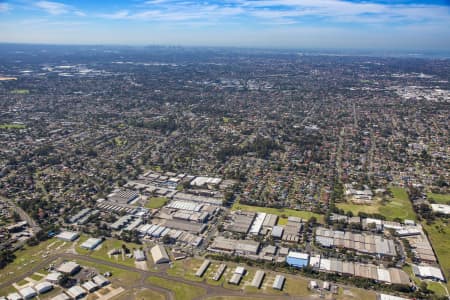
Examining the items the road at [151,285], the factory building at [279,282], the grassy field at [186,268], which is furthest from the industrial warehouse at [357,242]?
the grassy field at [186,268]

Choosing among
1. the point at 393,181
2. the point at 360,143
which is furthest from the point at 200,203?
the point at 360,143

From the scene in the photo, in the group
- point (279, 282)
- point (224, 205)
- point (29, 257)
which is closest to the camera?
point (279, 282)

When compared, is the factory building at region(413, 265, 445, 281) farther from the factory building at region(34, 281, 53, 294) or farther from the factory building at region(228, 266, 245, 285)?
the factory building at region(34, 281, 53, 294)

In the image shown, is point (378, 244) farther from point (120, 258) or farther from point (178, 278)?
point (120, 258)

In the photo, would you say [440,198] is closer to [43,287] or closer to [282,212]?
[282,212]

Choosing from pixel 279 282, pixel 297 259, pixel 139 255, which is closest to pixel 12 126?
pixel 139 255

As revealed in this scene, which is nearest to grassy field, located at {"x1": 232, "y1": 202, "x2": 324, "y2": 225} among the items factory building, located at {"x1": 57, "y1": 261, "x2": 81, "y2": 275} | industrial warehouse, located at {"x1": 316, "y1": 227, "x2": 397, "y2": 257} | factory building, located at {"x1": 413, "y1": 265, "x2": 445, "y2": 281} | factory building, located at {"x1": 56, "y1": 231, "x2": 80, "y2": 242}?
industrial warehouse, located at {"x1": 316, "y1": 227, "x2": 397, "y2": 257}

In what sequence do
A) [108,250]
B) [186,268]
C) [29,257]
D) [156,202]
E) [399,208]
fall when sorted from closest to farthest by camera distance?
[186,268]
[29,257]
[108,250]
[399,208]
[156,202]

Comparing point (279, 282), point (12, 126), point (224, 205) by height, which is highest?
point (12, 126)
